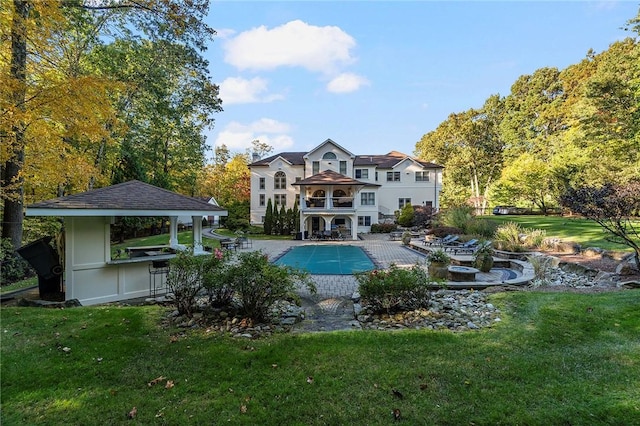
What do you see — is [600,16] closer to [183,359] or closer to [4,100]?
[183,359]

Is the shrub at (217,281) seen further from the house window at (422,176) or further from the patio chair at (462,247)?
the house window at (422,176)

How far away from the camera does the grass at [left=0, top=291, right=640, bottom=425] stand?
2926 mm

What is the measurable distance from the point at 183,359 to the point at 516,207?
160ft

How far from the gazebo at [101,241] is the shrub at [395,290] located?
520cm

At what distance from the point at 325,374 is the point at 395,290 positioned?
2772mm

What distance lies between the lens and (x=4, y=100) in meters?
7.39

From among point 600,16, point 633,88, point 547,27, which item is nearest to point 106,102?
point 547,27

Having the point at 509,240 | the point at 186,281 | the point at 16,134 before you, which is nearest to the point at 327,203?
the point at 509,240

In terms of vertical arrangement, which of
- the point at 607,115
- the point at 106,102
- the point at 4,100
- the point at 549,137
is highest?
the point at 549,137

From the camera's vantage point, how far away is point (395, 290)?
19.5ft

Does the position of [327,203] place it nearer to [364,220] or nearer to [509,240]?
[364,220]

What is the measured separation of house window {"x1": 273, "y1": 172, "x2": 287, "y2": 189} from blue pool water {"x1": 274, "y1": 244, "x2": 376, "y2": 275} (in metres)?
14.5

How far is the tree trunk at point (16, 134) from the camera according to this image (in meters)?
7.75

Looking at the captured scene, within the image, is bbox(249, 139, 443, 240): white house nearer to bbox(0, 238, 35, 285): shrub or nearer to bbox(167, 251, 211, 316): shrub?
bbox(0, 238, 35, 285): shrub
